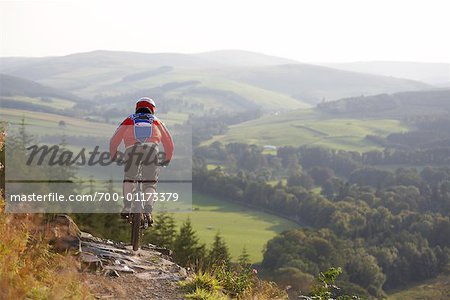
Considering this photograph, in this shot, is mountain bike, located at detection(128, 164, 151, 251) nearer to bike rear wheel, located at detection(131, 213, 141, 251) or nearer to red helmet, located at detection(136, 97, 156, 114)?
bike rear wheel, located at detection(131, 213, 141, 251)

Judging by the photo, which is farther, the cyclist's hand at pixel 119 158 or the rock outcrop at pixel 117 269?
the cyclist's hand at pixel 119 158

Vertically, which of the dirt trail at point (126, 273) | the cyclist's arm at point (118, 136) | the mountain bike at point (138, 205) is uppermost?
the cyclist's arm at point (118, 136)

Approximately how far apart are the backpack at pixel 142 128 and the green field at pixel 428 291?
80.0 metres

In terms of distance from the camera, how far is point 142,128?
431 inches

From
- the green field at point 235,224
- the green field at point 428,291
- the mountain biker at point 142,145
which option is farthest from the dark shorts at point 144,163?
the green field at point 428,291

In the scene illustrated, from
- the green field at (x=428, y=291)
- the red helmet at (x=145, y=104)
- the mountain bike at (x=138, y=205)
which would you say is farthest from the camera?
the green field at (x=428, y=291)

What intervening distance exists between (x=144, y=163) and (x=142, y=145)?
17.7 inches

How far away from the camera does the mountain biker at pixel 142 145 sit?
1094 cm

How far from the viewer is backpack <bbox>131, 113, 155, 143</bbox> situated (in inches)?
430

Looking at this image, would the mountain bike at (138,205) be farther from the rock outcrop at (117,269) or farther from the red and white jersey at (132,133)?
the rock outcrop at (117,269)

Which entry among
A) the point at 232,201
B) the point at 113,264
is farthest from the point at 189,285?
the point at 232,201

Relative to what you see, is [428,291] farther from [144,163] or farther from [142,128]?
[142,128]

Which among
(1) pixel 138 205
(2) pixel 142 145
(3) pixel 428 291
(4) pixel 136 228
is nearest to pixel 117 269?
(4) pixel 136 228

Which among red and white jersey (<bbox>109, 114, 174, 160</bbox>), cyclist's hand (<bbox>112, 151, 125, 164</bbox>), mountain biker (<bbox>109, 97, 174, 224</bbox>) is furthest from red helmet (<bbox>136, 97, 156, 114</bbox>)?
cyclist's hand (<bbox>112, 151, 125, 164</bbox>)
